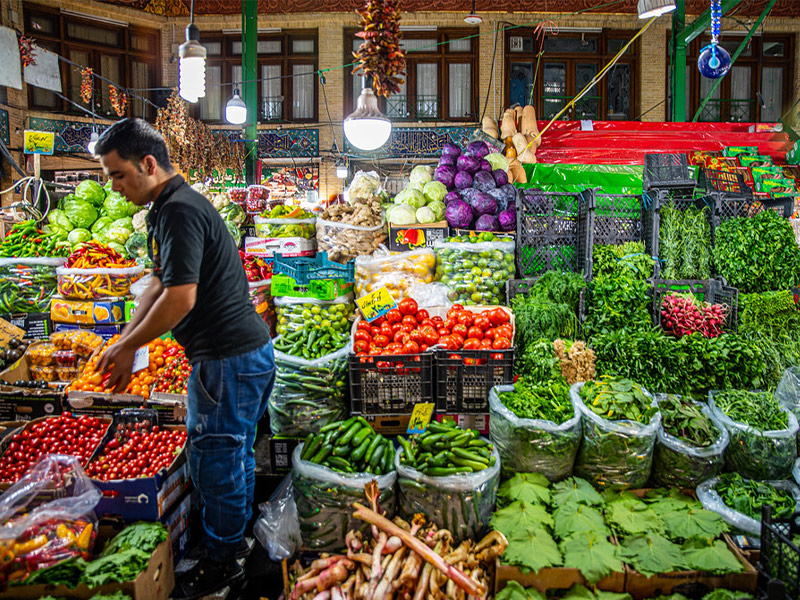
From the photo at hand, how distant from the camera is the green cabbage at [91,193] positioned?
7.20 metres

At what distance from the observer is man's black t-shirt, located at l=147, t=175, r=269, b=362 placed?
2387 millimetres

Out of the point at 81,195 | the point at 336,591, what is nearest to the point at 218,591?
the point at 336,591

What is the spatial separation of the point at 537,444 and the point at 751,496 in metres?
1.18

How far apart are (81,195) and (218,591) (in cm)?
630

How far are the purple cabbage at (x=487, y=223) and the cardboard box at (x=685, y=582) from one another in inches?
138

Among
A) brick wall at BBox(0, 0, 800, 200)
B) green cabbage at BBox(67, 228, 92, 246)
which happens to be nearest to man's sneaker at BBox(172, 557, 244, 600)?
green cabbage at BBox(67, 228, 92, 246)

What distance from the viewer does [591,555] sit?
2.53 m

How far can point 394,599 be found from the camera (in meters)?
2.42

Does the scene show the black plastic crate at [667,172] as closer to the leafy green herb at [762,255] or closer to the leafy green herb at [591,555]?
→ the leafy green herb at [762,255]

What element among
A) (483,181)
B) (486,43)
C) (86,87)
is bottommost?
(483,181)

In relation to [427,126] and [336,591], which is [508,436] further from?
[427,126]

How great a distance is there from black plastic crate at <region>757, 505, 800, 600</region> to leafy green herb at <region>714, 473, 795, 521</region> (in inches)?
12.1

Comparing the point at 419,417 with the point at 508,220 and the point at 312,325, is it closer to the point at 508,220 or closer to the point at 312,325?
the point at 312,325

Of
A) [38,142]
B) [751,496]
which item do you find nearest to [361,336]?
[751,496]
